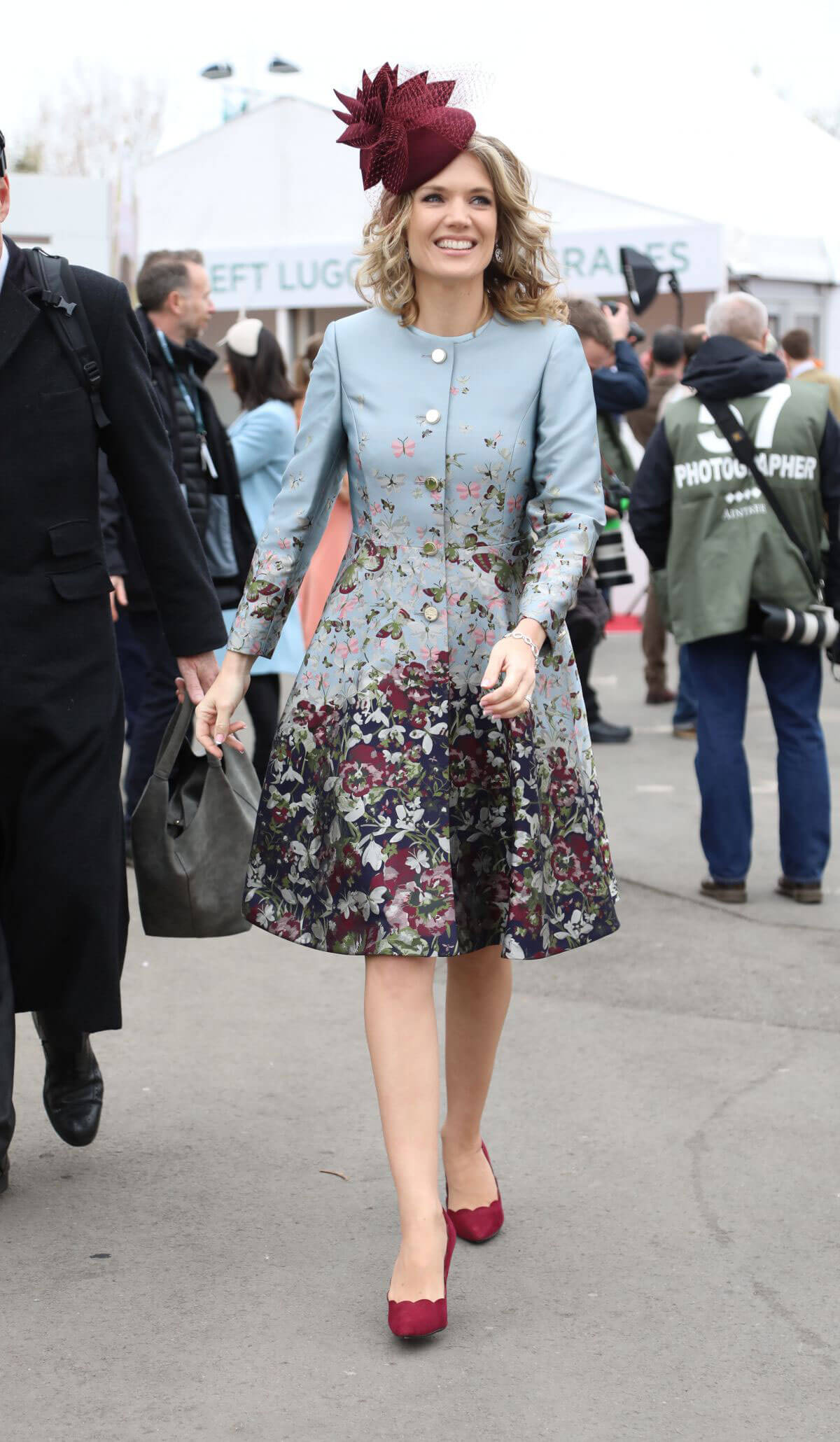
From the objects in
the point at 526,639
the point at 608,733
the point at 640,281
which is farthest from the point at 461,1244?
the point at 640,281

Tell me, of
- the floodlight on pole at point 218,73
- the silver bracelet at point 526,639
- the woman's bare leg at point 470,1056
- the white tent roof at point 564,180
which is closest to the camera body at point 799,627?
the woman's bare leg at point 470,1056

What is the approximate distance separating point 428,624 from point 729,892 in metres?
3.25

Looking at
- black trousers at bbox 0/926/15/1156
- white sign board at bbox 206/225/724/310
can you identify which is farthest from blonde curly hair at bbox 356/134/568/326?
white sign board at bbox 206/225/724/310

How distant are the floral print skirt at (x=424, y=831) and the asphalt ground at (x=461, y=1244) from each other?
2.05 feet

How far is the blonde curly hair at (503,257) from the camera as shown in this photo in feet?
10.0

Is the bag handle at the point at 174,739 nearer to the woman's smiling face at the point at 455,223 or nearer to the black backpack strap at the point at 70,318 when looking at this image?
the black backpack strap at the point at 70,318

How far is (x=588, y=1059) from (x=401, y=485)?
1.90 m

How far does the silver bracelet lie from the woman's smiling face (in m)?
0.63

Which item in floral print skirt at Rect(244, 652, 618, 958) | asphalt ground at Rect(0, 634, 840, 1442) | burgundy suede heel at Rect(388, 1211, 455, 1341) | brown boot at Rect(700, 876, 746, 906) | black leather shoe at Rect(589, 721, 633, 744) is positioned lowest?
black leather shoe at Rect(589, 721, 633, 744)

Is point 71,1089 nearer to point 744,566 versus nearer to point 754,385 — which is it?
point 744,566

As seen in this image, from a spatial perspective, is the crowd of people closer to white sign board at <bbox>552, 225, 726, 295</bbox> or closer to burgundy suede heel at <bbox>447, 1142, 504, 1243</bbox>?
burgundy suede heel at <bbox>447, 1142, 504, 1243</bbox>

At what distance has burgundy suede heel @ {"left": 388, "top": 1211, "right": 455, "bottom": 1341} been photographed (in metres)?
2.87

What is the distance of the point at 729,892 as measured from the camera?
19.6ft

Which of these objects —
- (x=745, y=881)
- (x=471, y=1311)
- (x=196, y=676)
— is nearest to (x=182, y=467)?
(x=745, y=881)
